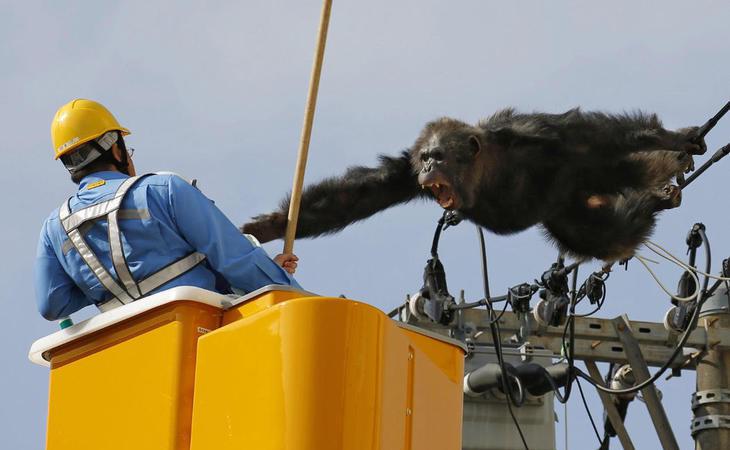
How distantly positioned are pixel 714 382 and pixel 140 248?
6.40 meters

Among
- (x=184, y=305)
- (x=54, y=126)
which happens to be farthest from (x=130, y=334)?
(x=54, y=126)

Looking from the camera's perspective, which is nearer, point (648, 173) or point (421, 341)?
point (421, 341)

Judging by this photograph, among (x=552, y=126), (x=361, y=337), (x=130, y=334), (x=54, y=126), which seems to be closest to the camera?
(x=361, y=337)

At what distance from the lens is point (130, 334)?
4590mm

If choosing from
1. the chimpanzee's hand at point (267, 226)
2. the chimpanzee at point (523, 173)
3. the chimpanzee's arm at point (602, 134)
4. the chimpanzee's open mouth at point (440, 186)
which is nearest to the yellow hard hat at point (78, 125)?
the chimpanzee's hand at point (267, 226)

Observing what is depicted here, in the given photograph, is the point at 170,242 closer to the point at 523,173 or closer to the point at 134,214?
the point at 134,214

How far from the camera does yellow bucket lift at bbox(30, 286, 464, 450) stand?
416 centimetres

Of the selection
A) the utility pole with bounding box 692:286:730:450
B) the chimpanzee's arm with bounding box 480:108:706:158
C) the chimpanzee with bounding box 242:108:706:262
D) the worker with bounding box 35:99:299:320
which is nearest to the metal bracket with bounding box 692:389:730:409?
the utility pole with bounding box 692:286:730:450

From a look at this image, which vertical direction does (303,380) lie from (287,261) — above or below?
below

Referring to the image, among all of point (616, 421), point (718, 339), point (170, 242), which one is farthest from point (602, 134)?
point (170, 242)

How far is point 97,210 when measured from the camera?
5.00 m

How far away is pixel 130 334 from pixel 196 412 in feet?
1.37

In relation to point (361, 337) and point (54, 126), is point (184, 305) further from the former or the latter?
point (54, 126)

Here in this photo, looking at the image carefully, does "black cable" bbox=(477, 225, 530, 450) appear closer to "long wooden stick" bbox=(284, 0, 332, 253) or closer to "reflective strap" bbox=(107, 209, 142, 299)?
"long wooden stick" bbox=(284, 0, 332, 253)
